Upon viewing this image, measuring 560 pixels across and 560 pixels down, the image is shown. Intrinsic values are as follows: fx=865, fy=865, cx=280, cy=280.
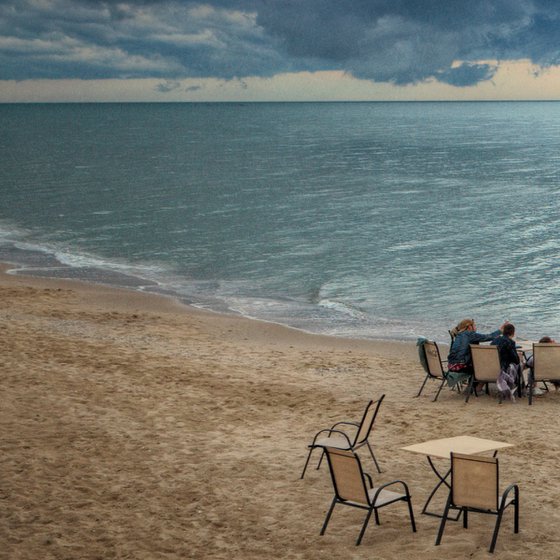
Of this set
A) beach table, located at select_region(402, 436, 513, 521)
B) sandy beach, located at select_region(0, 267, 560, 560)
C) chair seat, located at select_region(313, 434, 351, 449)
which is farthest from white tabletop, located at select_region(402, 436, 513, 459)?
chair seat, located at select_region(313, 434, 351, 449)

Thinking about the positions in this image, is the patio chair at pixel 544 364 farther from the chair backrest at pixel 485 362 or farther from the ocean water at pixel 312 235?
the ocean water at pixel 312 235

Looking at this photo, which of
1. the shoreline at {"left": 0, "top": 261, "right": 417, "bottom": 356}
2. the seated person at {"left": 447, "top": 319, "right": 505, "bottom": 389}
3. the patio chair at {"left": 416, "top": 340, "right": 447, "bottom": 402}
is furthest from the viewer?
the shoreline at {"left": 0, "top": 261, "right": 417, "bottom": 356}

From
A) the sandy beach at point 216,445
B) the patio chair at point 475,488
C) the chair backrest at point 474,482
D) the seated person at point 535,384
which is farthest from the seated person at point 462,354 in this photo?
the chair backrest at point 474,482

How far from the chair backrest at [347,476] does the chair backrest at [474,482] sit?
0.85 meters

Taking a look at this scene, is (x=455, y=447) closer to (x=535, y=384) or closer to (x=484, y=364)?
(x=484, y=364)

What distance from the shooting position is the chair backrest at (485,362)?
44.0 feet

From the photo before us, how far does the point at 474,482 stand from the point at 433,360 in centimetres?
614

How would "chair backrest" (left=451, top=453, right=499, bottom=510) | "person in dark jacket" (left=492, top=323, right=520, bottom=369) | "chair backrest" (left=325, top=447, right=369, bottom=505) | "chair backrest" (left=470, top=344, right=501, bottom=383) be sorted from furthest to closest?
"person in dark jacket" (left=492, top=323, right=520, bottom=369)
"chair backrest" (left=470, top=344, right=501, bottom=383)
"chair backrest" (left=325, top=447, right=369, bottom=505)
"chair backrest" (left=451, top=453, right=499, bottom=510)

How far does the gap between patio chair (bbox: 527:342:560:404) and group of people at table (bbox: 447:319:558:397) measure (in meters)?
0.28

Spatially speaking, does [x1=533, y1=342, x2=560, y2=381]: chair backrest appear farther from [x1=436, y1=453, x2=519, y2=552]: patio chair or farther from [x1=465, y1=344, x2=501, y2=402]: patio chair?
[x1=436, y1=453, x2=519, y2=552]: patio chair

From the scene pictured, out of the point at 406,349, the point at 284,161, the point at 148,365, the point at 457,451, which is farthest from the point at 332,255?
the point at 284,161

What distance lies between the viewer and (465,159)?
3514 inches

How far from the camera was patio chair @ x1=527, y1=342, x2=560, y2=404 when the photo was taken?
1350cm

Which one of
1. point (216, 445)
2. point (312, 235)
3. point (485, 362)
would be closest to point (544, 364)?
point (485, 362)
